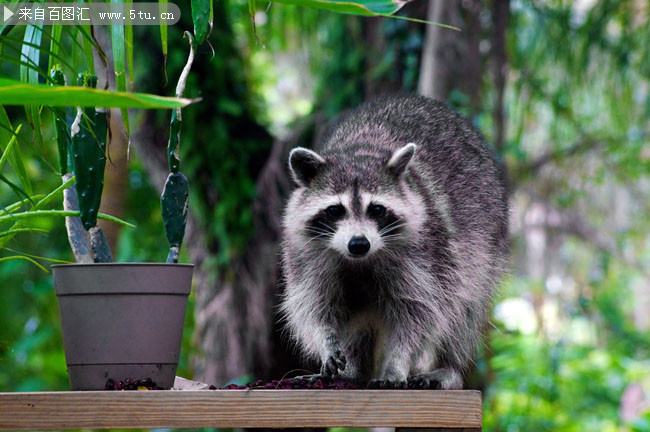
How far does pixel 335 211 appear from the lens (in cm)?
261

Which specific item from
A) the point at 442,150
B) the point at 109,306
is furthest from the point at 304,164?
the point at 109,306

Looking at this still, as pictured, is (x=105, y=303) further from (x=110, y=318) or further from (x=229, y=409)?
(x=229, y=409)

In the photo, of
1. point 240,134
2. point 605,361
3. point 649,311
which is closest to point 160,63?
point 240,134

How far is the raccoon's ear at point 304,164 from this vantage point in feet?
8.71

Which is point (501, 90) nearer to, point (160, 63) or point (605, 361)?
point (160, 63)

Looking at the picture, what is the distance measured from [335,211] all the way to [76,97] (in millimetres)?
1444

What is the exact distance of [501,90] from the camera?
17.4 feet

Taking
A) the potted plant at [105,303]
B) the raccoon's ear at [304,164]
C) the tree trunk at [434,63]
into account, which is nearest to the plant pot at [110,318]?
the potted plant at [105,303]

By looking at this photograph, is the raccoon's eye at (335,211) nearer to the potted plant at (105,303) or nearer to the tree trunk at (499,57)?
the potted plant at (105,303)

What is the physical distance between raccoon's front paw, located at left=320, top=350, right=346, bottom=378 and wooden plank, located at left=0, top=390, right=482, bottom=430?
41 centimetres

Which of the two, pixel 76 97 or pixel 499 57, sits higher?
pixel 499 57

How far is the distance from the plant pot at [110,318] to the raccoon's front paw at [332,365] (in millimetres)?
557

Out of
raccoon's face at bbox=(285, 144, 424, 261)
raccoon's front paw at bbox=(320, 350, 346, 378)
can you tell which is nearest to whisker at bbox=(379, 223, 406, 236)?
raccoon's face at bbox=(285, 144, 424, 261)

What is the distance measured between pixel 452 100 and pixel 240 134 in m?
1.57
